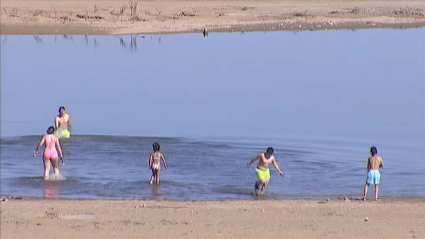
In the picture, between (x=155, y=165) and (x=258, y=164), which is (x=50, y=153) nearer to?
(x=155, y=165)

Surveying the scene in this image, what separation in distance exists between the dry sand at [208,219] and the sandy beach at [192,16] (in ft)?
70.2

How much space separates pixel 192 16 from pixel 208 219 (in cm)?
2560

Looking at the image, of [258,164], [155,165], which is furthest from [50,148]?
[258,164]

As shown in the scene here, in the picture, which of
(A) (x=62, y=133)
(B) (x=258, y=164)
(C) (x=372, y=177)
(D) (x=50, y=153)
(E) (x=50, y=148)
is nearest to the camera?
(C) (x=372, y=177)

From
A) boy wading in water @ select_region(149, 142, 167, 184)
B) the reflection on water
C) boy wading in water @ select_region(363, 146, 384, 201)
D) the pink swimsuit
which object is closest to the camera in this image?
boy wading in water @ select_region(363, 146, 384, 201)

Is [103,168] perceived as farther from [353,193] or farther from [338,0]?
[338,0]

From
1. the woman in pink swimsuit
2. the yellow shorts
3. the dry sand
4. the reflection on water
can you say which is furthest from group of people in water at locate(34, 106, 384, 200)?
the reflection on water

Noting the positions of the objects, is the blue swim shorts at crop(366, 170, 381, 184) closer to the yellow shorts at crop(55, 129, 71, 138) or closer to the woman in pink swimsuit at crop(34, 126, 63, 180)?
the woman in pink swimsuit at crop(34, 126, 63, 180)

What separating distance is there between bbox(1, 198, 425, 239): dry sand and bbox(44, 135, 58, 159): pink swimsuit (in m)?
2.24

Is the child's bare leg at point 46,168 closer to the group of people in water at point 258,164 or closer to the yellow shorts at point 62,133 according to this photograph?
the group of people in water at point 258,164

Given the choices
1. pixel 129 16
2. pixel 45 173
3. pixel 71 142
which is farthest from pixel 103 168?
pixel 129 16

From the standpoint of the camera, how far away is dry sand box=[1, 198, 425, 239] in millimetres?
12023

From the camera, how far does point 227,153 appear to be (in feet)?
64.6

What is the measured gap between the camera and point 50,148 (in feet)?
57.6
